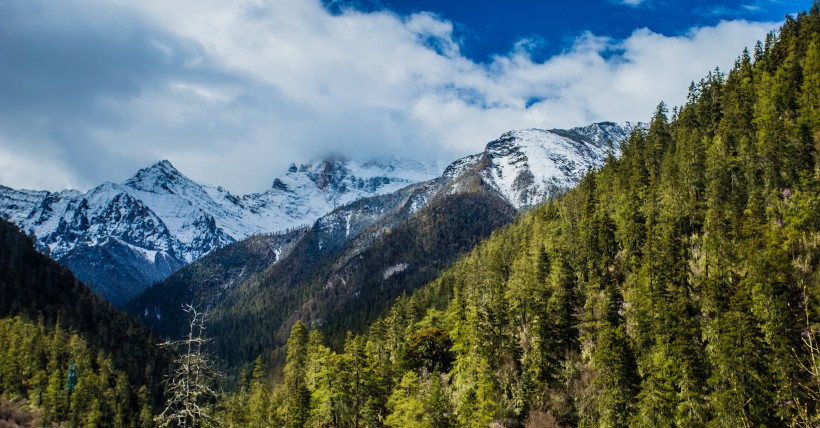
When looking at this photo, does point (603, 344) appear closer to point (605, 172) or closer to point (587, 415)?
point (587, 415)

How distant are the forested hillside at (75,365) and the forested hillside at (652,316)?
46.9m

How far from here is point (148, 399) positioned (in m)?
137

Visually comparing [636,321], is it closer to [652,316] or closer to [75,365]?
[652,316]

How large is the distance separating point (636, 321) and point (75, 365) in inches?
4867

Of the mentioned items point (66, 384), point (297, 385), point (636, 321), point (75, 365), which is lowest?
point (66, 384)

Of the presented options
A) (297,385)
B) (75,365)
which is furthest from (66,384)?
(297,385)

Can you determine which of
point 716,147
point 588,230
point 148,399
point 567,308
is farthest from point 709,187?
point 148,399

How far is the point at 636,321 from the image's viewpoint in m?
67.7

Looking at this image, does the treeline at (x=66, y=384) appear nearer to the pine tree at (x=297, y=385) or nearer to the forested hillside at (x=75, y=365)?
the forested hillside at (x=75, y=365)

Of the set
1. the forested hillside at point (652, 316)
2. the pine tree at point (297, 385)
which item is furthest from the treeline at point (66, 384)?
the pine tree at point (297, 385)

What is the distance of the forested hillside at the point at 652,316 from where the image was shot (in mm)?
55250

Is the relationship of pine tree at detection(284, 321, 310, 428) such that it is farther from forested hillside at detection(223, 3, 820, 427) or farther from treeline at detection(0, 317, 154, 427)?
treeline at detection(0, 317, 154, 427)

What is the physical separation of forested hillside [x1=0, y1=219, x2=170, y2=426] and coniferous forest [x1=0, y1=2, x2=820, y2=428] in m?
0.77

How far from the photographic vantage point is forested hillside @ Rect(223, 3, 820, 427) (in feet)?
181
